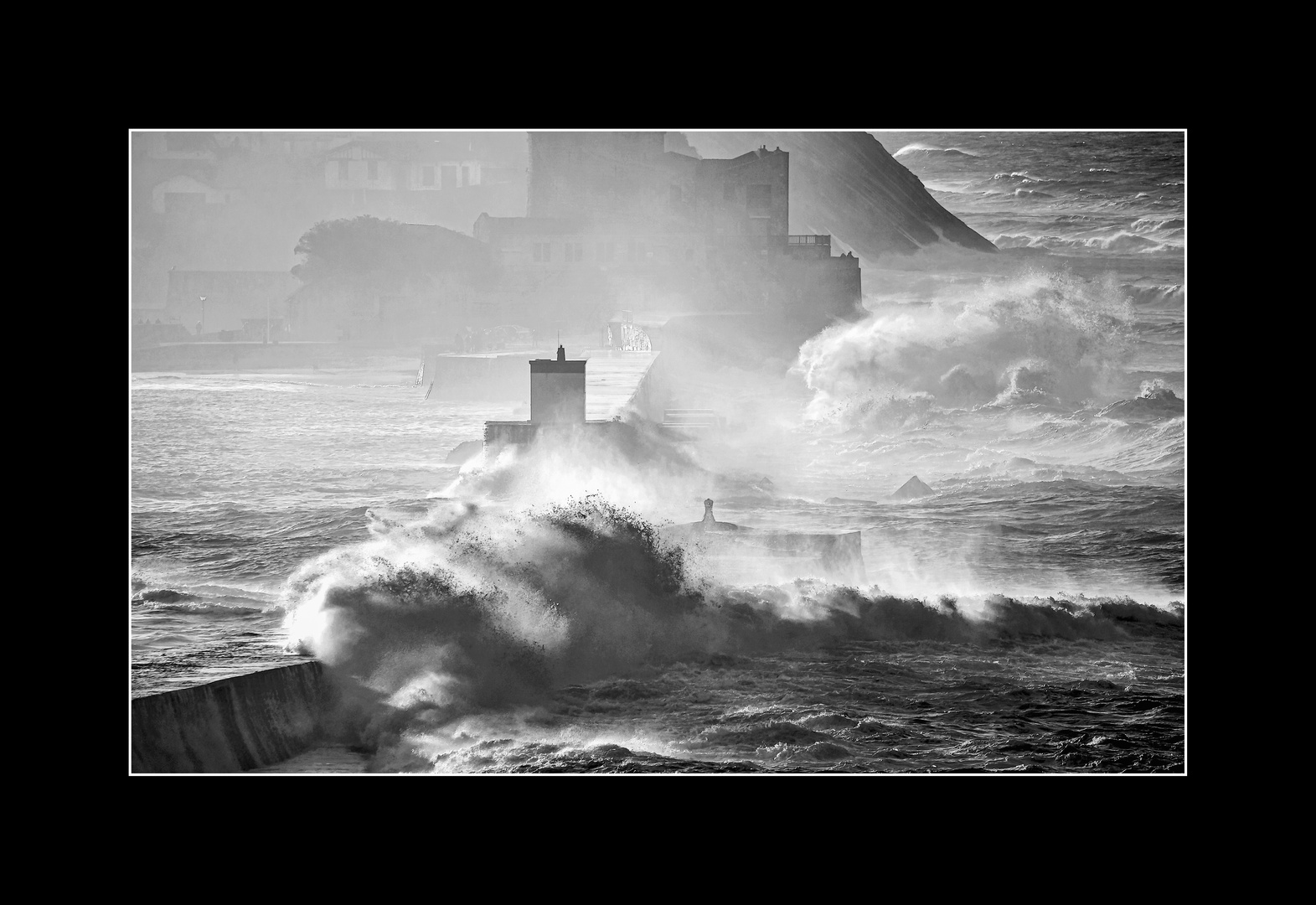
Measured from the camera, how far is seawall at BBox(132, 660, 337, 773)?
21.7 ft

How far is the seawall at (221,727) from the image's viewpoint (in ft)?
21.7

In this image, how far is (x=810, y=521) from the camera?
774 centimetres

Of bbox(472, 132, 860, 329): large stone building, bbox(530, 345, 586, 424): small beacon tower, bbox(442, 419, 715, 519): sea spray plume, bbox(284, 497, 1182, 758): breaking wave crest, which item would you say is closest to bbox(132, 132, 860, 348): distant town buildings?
bbox(472, 132, 860, 329): large stone building

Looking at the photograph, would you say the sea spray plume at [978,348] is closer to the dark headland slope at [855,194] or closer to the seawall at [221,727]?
the dark headland slope at [855,194]

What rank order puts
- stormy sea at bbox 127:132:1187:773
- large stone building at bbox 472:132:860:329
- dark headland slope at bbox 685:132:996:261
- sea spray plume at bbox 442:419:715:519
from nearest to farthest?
stormy sea at bbox 127:132:1187:773, dark headland slope at bbox 685:132:996:261, sea spray plume at bbox 442:419:715:519, large stone building at bbox 472:132:860:329

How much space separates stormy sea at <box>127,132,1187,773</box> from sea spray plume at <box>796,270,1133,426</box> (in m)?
0.01

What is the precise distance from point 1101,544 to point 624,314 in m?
2.48

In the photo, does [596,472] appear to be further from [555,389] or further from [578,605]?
[578,605]

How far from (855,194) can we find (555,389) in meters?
1.67

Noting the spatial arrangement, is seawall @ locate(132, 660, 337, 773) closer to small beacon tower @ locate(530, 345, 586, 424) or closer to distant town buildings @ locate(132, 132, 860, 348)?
small beacon tower @ locate(530, 345, 586, 424)

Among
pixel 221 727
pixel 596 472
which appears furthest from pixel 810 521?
pixel 221 727

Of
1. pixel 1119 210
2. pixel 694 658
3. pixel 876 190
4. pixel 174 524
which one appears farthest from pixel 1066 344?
pixel 174 524

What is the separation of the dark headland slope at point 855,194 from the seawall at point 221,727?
3002mm

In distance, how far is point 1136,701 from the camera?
23.9 feet
